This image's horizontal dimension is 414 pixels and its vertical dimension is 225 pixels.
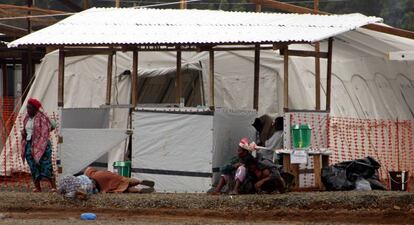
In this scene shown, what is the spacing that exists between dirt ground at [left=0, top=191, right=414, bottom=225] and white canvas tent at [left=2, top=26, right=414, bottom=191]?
173 inches

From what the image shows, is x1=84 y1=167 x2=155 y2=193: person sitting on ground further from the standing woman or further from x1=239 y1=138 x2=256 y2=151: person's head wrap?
x1=239 y1=138 x2=256 y2=151: person's head wrap

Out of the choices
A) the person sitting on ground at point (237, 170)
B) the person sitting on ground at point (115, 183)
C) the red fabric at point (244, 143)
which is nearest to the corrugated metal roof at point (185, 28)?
the red fabric at point (244, 143)

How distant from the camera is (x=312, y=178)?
54.3 feet

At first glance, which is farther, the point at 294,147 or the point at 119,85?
the point at 119,85

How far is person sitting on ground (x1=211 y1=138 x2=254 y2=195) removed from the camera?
A: 1552 cm

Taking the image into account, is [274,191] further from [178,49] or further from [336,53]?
[336,53]

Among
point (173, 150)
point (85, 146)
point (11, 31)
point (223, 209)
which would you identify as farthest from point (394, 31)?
point (11, 31)

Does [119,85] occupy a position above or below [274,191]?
above

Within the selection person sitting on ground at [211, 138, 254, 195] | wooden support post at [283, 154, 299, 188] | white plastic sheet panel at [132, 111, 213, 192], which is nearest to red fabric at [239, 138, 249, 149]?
person sitting on ground at [211, 138, 254, 195]

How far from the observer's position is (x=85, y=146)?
17219 mm

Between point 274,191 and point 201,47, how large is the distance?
2.77 meters

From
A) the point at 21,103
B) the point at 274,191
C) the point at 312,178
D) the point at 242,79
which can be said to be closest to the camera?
the point at 274,191

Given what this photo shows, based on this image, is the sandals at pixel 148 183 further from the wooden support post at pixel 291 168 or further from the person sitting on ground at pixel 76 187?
the wooden support post at pixel 291 168

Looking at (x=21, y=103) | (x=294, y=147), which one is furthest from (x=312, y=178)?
(x=21, y=103)
